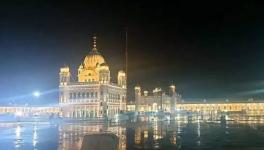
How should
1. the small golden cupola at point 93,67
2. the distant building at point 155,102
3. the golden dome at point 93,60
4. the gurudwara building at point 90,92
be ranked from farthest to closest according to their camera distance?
the distant building at point 155,102
the golden dome at point 93,60
the small golden cupola at point 93,67
the gurudwara building at point 90,92

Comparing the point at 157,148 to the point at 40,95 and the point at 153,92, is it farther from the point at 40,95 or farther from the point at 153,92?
the point at 153,92

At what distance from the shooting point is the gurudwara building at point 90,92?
110938 mm

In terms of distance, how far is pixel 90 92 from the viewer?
112 metres

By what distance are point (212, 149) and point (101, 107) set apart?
8594 centimetres

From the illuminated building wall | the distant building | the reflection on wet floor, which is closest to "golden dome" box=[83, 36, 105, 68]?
the distant building

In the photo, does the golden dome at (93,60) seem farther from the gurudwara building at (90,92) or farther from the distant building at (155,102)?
the distant building at (155,102)

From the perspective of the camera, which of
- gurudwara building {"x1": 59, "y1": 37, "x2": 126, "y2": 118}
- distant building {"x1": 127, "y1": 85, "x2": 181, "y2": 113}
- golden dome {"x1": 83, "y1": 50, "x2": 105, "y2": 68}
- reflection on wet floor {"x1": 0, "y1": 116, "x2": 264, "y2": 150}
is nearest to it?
reflection on wet floor {"x1": 0, "y1": 116, "x2": 264, "y2": 150}

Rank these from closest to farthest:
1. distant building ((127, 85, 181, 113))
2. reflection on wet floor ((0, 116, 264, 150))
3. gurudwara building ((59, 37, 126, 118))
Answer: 1. reflection on wet floor ((0, 116, 264, 150))
2. gurudwara building ((59, 37, 126, 118))
3. distant building ((127, 85, 181, 113))

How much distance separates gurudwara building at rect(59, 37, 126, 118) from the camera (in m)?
111

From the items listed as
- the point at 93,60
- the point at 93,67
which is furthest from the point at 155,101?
the point at 93,67

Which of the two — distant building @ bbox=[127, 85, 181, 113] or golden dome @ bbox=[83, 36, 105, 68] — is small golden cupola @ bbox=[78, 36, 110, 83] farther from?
distant building @ bbox=[127, 85, 181, 113]

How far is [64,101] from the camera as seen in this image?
114250 mm

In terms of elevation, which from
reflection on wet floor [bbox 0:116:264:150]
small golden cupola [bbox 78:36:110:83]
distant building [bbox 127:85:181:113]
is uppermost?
small golden cupola [bbox 78:36:110:83]

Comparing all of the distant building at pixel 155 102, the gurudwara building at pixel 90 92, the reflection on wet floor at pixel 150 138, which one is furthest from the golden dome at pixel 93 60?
the reflection on wet floor at pixel 150 138
